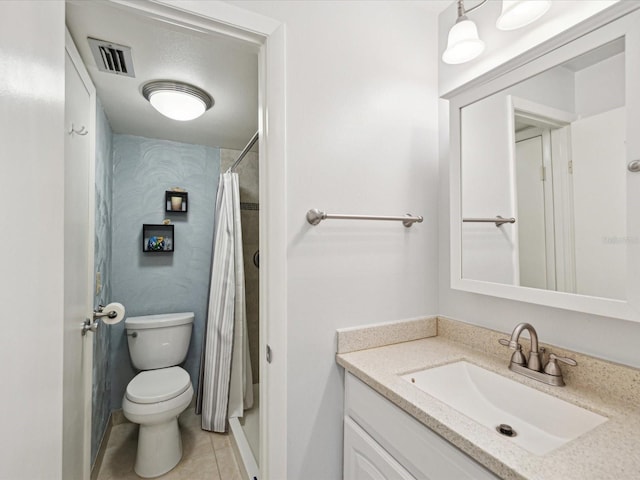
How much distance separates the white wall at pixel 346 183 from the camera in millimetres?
1111

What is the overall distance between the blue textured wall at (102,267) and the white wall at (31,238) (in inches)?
47.0

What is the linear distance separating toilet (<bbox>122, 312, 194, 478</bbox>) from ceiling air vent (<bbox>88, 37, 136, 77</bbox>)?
1600 millimetres

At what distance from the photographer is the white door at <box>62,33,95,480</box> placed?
1172 millimetres

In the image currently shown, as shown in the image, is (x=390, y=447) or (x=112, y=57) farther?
(x=112, y=57)

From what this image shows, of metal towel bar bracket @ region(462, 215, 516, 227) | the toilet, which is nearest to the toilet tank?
the toilet

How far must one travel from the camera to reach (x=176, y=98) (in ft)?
5.53

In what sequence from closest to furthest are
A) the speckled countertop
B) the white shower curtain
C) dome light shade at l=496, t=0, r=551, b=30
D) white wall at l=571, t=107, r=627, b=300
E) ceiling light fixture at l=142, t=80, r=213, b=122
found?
the speckled countertop → white wall at l=571, t=107, r=627, b=300 → dome light shade at l=496, t=0, r=551, b=30 → ceiling light fixture at l=142, t=80, r=213, b=122 → the white shower curtain

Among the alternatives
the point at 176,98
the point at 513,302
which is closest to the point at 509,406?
the point at 513,302

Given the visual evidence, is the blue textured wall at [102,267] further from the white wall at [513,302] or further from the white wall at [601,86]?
the white wall at [601,86]

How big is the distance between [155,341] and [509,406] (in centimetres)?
219

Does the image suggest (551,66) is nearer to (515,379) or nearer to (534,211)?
(534,211)

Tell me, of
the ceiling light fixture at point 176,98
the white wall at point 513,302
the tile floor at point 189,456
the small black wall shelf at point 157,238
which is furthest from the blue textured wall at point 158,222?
the white wall at point 513,302

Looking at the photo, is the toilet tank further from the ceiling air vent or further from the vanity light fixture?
the vanity light fixture

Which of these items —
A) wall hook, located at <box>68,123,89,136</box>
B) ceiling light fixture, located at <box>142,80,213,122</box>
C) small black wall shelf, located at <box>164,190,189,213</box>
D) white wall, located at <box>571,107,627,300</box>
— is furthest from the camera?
small black wall shelf, located at <box>164,190,189,213</box>
